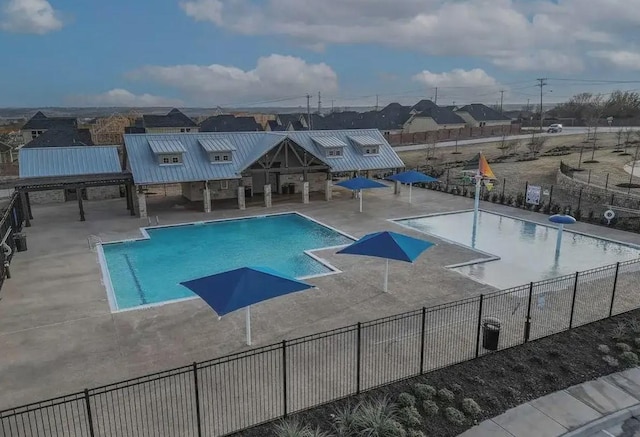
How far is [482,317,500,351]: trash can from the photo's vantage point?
10977 millimetres

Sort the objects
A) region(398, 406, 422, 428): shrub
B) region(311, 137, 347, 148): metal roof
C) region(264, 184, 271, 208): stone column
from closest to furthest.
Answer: region(398, 406, 422, 428): shrub
region(264, 184, 271, 208): stone column
region(311, 137, 347, 148): metal roof

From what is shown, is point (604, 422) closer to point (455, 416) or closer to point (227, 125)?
point (455, 416)

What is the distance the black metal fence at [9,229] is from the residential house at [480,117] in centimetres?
7938

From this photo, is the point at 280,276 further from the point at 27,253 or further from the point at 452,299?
the point at 27,253

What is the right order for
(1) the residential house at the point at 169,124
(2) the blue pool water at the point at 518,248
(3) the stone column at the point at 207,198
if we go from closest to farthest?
(2) the blue pool water at the point at 518,248 → (3) the stone column at the point at 207,198 → (1) the residential house at the point at 169,124

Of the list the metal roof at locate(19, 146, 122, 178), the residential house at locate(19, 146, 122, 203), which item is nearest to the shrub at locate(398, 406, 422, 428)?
the residential house at locate(19, 146, 122, 203)

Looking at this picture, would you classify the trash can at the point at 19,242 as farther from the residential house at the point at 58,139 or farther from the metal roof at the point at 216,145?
the residential house at the point at 58,139

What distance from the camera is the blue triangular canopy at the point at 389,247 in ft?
48.6

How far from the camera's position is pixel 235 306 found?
1083 cm

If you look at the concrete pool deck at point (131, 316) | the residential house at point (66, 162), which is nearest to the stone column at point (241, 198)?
the residential house at point (66, 162)

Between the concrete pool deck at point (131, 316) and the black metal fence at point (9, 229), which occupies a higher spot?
the black metal fence at point (9, 229)

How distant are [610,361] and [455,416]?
15.6ft

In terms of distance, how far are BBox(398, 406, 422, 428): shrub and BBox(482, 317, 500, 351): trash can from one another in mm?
3208

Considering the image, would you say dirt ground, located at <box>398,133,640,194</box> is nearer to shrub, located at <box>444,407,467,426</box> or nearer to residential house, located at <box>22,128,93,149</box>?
shrub, located at <box>444,407,467,426</box>
